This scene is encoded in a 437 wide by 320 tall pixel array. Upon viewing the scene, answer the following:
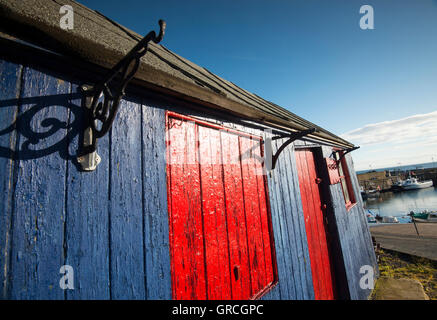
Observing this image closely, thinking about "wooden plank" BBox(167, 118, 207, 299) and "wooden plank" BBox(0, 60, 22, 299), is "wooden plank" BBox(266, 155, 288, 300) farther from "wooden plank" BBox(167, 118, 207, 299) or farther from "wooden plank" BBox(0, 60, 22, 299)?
"wooden plank" BBox(0, 60, 22, 299)

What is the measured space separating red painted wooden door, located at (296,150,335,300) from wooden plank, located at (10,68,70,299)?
9.29ft

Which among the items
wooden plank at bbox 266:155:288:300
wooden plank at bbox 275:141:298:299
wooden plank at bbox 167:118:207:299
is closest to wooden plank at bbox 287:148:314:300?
wooden plank at bbox 275:141:298:299

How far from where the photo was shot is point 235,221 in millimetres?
1721

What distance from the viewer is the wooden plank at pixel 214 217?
146 centimetres

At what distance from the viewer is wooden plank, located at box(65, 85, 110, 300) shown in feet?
2.89

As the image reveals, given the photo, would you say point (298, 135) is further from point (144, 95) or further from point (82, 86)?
point (82, 86)

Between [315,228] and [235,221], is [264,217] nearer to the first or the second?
[235,221]

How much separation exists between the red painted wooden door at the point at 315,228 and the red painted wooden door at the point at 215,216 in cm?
118

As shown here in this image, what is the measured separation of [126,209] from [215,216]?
715mm

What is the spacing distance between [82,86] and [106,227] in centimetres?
76

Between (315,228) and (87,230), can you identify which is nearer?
(87,230)

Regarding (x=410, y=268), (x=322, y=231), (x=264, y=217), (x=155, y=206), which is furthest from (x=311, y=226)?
(x=410, y=268)
